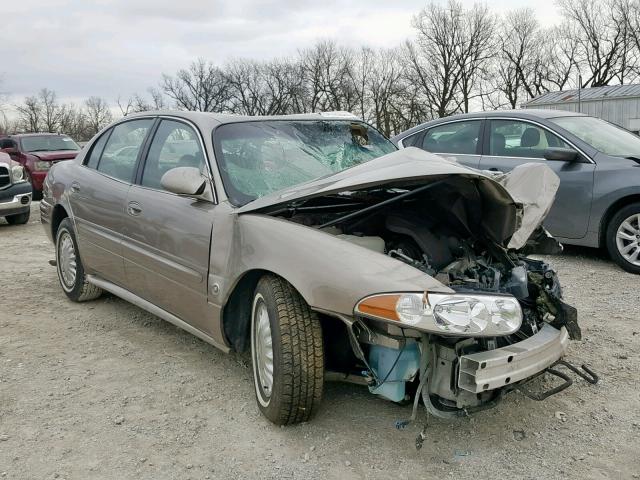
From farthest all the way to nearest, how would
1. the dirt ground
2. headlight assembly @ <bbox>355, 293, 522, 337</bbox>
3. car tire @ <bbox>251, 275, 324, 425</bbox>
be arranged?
car tire @ <bbox>251, 275, 324, 425</bbox>, the dirt ground, headlight assembly @ <bbox>355, 293, 522, 337</bbox>

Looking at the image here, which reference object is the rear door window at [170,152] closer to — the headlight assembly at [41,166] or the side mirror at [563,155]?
the side mirror at [563,155]

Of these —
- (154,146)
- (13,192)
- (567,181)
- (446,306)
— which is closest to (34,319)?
(154,146)

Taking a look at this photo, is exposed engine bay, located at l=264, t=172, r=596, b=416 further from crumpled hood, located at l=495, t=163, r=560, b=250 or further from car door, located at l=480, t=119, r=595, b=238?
car door, located at l=480, t=119, r=595, b=238

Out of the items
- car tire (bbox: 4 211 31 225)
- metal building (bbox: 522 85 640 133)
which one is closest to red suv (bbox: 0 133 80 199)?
car tire (bbox: 4 211 31 225)

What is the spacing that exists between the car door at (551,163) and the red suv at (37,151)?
Answer: 34.9ft

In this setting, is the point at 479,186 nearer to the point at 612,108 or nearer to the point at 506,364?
the point at 506,364

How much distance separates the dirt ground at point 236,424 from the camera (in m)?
2.59

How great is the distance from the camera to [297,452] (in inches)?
106

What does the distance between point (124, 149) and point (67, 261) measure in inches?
50.7

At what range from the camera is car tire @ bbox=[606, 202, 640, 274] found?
5.52 metres

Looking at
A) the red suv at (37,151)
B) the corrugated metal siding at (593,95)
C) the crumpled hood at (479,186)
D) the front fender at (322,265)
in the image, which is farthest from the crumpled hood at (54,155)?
the corrugated metal siding at (593,95)

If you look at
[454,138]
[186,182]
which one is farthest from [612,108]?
[186,182]

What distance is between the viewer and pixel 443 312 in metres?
2.39

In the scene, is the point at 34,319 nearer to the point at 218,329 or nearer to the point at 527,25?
the point at 218,329
